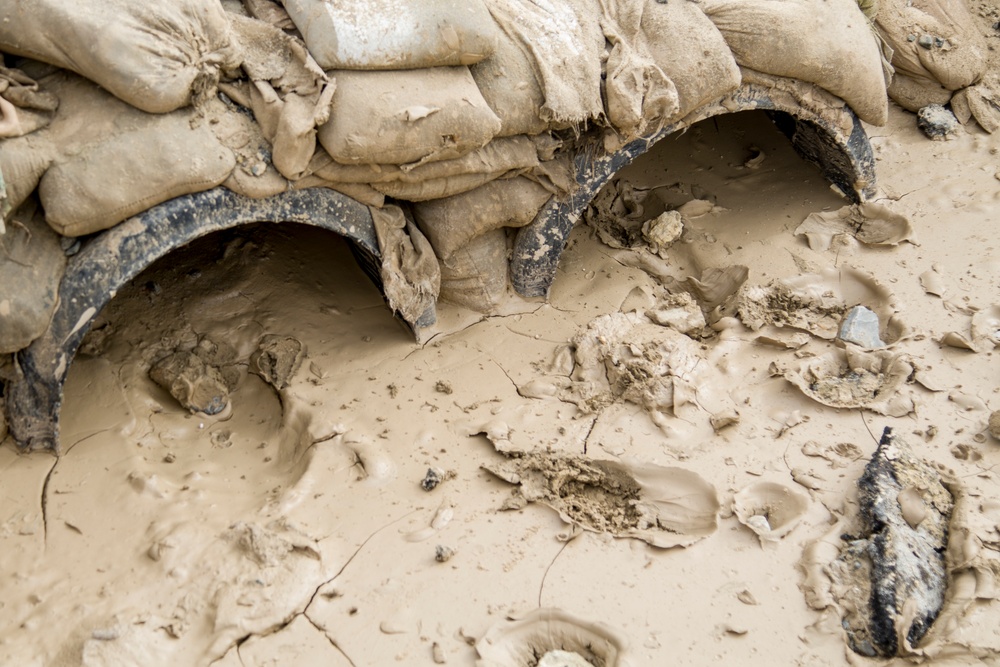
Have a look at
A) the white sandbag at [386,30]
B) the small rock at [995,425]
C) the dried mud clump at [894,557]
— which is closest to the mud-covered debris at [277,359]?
the white sandbag at [386,30]

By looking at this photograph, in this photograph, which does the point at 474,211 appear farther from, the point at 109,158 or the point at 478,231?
the point at 109,158

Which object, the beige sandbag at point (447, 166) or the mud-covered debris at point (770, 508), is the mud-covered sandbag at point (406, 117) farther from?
the mud-covered debris at point (770, 508)

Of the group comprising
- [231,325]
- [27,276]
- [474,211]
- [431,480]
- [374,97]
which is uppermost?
[374,97]

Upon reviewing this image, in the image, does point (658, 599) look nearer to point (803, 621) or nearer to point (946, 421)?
point (803, 621)

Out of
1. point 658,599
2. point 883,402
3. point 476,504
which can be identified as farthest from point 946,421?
point 476,504

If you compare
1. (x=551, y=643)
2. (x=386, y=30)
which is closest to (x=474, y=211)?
(x=386, y=30)

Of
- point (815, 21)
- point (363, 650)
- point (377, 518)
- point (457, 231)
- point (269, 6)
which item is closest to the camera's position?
point (363, 650)

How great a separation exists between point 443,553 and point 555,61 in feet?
5.33

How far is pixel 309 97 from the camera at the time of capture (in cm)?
256

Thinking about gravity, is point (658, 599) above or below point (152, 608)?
above

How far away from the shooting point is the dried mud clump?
211 centimetres

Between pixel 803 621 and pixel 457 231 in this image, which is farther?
pixel 457 231

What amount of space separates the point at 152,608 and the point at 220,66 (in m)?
1.50

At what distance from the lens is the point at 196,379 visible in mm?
2926
